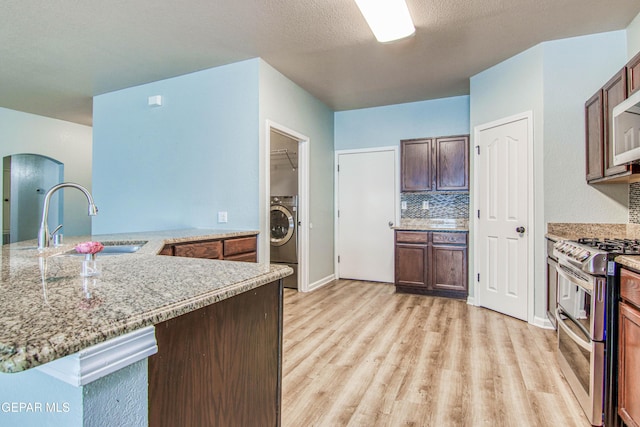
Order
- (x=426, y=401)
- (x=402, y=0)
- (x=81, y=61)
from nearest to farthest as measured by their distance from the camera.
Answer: (x=426, y=401), (x=402, y=0), (x=81, y=61)

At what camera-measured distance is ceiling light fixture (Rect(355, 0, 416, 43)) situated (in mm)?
2312

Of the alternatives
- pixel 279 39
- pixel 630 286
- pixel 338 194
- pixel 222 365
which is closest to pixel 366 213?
pixel 338 194

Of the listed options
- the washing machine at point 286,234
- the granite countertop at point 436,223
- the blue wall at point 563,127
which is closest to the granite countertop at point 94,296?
the blue wall at point 563,127

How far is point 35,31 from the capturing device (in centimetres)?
279

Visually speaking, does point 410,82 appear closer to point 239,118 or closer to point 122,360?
point 239,118

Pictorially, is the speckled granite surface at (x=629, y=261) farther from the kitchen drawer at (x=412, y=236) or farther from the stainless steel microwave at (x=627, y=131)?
the kitchen drawer at (x=412, y=236)

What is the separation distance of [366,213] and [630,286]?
350 centimetres

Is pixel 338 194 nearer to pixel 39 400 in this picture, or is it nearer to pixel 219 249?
pixel 219 249

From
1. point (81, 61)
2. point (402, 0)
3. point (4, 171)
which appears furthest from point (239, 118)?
point (4, 171)

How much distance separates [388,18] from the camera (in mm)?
2467

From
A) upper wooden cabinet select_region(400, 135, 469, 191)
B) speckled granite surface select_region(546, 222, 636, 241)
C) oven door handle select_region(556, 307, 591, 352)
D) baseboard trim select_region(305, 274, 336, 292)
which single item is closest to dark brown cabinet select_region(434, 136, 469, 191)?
upper wooden cabinet select_region(400, 135, 469, 191)

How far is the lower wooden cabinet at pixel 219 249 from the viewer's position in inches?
98.9

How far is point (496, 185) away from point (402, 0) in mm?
2016

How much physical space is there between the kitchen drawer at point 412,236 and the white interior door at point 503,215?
597mm
